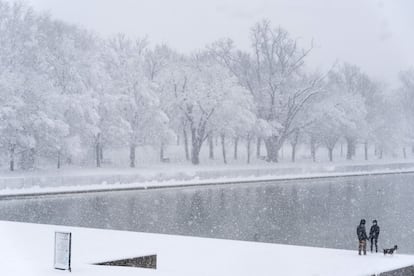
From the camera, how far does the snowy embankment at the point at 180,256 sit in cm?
1157

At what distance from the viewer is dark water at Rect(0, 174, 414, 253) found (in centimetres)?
2283

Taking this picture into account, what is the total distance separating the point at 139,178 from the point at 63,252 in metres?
31.5

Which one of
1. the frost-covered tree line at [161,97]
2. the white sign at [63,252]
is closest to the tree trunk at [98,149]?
the frost-covered tree line at [161,97]

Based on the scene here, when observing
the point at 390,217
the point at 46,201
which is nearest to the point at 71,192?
the point at 46,201

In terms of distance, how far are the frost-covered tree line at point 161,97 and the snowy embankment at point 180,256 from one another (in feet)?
92.5

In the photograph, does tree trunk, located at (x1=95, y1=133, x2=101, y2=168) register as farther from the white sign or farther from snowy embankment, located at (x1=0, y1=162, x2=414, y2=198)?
the white sign

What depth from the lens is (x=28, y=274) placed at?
995 centimetres

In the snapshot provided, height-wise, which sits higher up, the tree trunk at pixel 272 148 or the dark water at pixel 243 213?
the tree trunk at pixel 272 148

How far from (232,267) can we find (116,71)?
148 feet

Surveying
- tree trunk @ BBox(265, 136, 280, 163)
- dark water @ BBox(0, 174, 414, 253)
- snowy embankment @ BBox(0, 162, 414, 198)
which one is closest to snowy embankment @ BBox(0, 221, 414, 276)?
dark water @ BBox(0, 174, 414, 253)

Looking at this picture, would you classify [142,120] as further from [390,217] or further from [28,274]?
[28,274]

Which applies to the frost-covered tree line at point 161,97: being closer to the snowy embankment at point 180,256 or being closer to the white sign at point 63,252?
the snowy embankment at point 180,256

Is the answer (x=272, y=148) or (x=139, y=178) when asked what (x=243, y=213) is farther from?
(x=272, y=148)

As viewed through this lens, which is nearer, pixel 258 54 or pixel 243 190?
pixel 243 190
